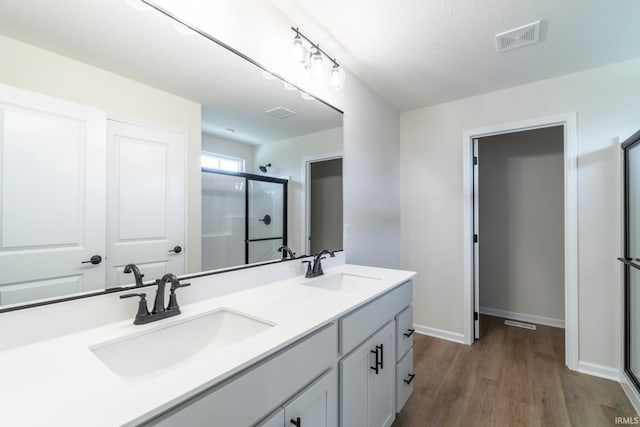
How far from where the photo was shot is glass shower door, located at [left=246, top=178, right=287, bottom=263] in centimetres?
150

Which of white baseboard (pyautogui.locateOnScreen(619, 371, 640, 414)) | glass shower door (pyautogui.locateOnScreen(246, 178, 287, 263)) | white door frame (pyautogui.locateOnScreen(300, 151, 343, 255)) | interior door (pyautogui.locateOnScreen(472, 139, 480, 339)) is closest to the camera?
glass shower door (pyautogui.locateOnScreen(246, 178, 287, 263))

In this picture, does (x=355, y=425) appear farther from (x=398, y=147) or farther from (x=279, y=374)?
(x=398, y=147)

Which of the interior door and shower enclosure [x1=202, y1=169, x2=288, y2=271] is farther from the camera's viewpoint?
the interior door

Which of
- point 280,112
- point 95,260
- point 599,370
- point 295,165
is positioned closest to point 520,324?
point 599,370

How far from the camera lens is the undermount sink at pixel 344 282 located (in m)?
1.65

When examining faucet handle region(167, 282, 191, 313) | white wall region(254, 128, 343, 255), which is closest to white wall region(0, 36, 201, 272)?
faucet handle region(167, 282, 191, 313)

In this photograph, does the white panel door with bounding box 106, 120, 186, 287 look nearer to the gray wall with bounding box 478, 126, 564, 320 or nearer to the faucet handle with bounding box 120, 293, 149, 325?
the faucet handle with bounding box 120, 293, 149, 325

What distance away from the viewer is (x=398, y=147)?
3.03 meters

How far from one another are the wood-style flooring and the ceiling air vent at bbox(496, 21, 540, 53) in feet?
7.72

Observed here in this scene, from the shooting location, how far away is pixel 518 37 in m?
1.76

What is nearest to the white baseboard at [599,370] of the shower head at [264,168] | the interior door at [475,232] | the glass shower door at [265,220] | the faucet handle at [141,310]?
the interior door at [475,232]

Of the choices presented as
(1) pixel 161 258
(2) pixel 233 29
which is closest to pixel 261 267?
(1) pixel 161 258

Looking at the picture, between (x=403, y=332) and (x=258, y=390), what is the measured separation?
1.14 m

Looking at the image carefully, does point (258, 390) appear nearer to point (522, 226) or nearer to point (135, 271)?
point (135, 271)
